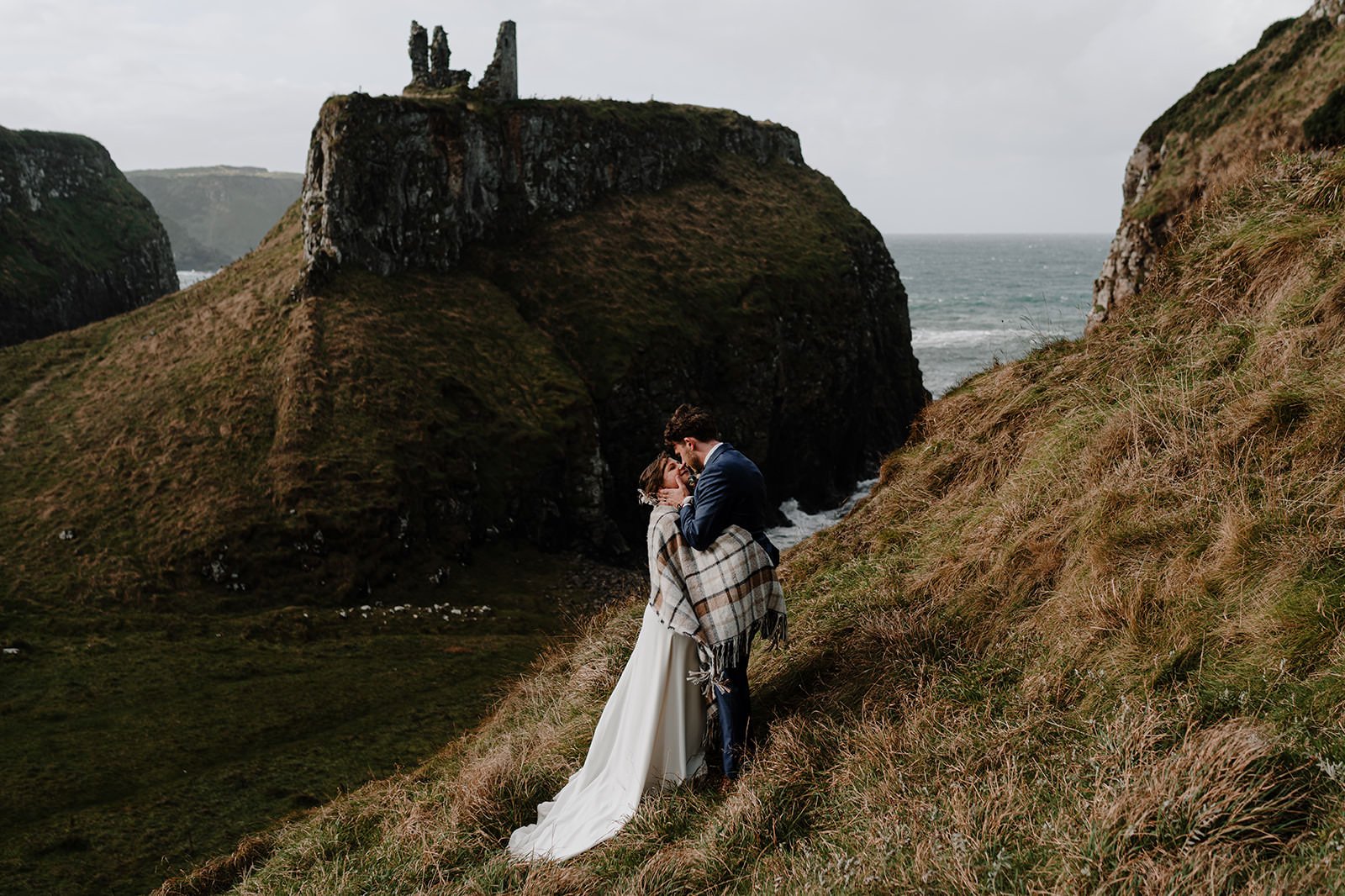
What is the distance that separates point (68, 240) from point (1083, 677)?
92787 mm

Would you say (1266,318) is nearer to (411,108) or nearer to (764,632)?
(764,632)

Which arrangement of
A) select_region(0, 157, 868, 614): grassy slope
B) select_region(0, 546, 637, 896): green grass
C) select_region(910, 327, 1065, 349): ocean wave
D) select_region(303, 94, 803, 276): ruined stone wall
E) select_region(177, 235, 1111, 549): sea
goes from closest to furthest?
select_region(0, 546, 637, 896): green grass → select_region(177, 235, 1111, 549): sea → select_region(0, 157, 868, 614): grassy slope → select_region(303, 94, 803, 276): ruined stone wall → select_region(910, 327, 1065, 349): ocean wave

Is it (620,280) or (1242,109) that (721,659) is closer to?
(1242,109)

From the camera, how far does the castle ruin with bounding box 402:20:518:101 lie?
152 feet

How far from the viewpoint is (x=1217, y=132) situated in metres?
17.3

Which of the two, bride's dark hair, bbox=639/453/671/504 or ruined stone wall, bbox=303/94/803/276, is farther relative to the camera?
ruined stone wall, bbox=303/94/803/276

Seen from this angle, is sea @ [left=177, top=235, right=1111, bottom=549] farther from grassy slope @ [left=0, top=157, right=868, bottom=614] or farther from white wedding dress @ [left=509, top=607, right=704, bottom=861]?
grassy slope @ [left=0, top=157, right=868, bottom=614]

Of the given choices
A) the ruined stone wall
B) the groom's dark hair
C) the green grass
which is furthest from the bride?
the ruined stone wall

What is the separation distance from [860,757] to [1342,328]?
17.8 ft

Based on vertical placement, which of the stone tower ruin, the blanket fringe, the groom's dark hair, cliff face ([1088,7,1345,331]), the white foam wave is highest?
the stone tower ruin

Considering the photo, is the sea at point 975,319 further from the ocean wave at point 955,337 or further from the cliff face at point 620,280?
the cliff face at point 620,280

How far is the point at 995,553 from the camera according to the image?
8.24m

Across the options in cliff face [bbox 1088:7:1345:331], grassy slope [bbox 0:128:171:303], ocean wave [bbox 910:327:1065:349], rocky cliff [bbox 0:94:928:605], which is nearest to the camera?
cliff face [bbox 1088:7:1345:331]

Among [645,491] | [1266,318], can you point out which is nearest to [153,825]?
[645,491]
